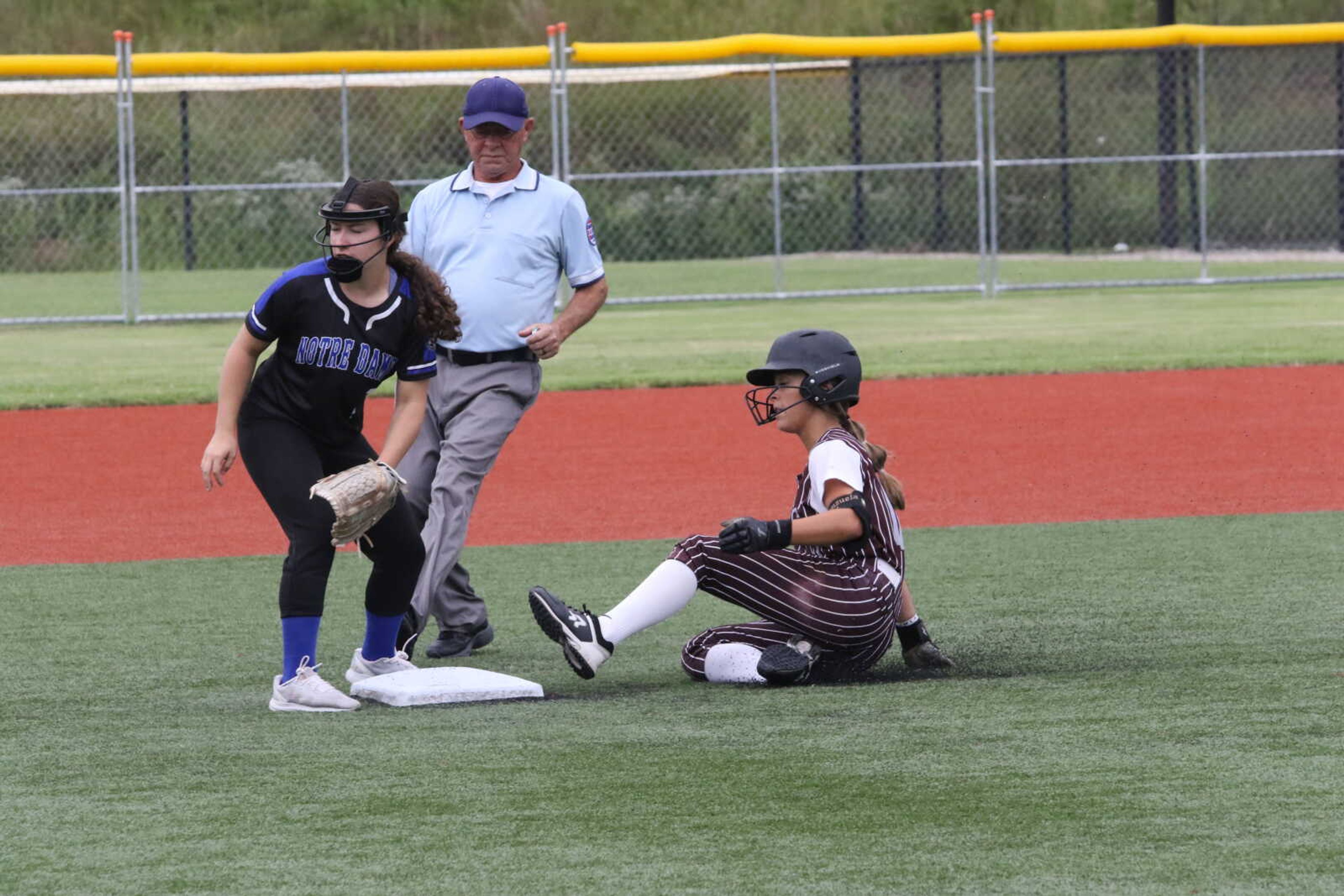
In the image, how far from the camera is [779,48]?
19.7 meters

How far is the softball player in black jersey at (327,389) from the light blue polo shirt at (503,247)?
2.66 feet

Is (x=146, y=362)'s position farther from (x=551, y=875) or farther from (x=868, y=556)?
(x=551, y=875)

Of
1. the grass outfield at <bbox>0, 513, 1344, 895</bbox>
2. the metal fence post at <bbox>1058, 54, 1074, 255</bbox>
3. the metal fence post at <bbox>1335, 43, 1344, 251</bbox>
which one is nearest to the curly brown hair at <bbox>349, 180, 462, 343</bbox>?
the grass outfield at <bbox>0, 513, 1344, 895</bbox>

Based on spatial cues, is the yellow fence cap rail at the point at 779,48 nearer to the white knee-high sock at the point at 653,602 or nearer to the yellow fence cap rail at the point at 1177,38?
the yellow fence cap rail at the point at 1177,38

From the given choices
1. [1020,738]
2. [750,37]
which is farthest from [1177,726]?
[750,37]

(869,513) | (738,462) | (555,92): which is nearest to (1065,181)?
(555,92)

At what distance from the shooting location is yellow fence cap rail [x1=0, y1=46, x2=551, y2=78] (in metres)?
18.0

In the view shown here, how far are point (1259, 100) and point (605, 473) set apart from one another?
2352 cm

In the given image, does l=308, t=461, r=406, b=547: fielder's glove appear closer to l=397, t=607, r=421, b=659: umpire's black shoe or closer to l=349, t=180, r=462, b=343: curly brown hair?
l=349, t=180, r=462, b=343: curly brown hair

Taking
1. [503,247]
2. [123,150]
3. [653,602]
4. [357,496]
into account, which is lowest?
[653,602]

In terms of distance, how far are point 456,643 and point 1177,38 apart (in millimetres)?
15070

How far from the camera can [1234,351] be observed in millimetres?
15641

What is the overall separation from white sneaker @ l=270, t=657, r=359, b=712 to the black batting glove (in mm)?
1166

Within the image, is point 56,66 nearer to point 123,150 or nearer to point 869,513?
point 123,150
